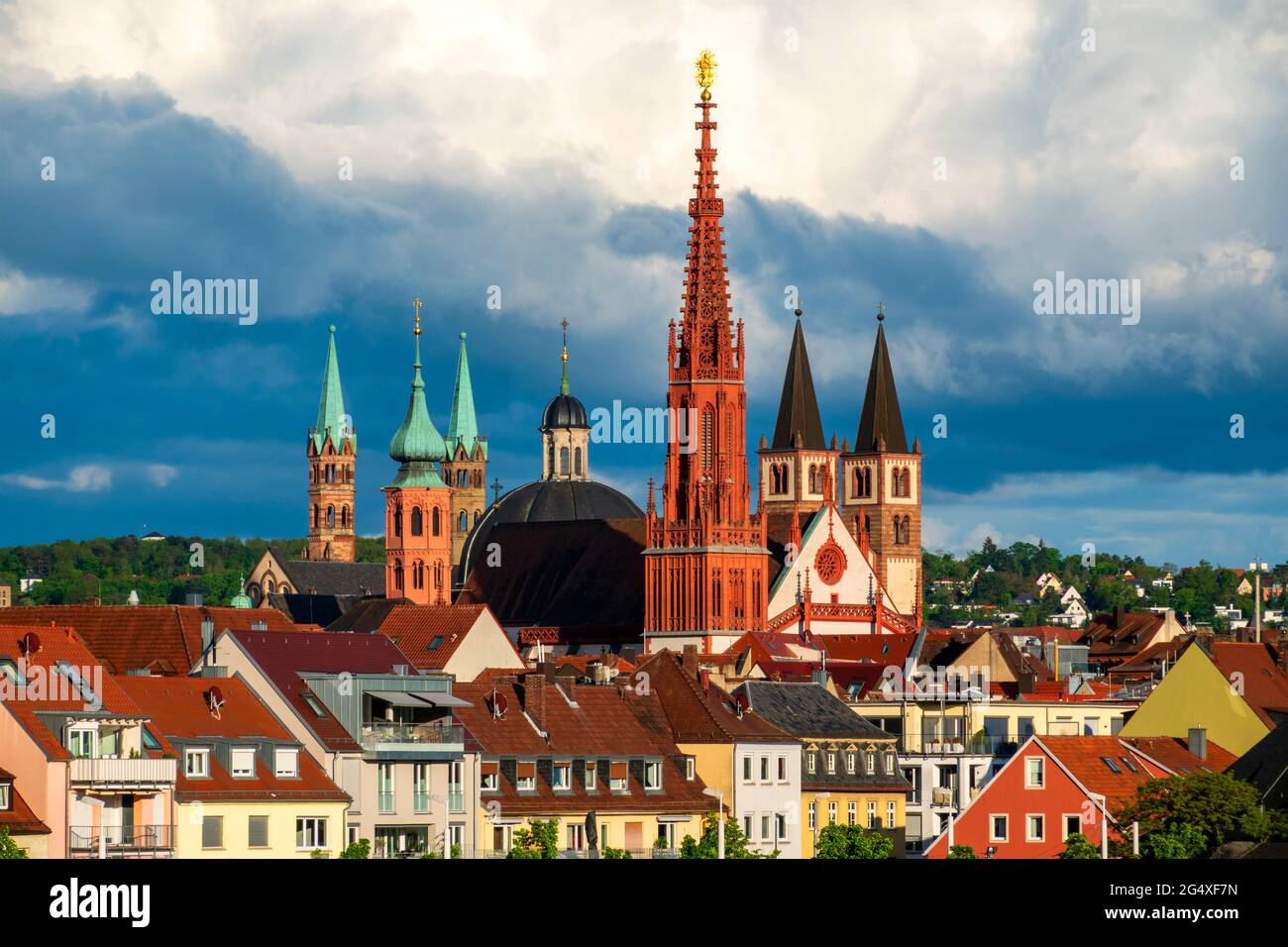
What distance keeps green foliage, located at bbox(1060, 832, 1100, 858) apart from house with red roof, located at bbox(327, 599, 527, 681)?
107 ft

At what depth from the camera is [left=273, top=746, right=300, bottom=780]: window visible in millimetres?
67438

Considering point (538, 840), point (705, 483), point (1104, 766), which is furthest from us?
point (705, 483)

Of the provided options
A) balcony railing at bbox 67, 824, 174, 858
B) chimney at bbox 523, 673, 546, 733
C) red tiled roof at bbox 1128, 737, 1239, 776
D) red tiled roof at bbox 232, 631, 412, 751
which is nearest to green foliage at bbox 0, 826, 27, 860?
balcony railing at bbox 67, 824, 174, 858

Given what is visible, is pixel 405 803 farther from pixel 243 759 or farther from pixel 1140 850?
pixel 1140 850

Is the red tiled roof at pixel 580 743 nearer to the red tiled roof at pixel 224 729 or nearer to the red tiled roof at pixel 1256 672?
the red tiled roof at pixel 224 729

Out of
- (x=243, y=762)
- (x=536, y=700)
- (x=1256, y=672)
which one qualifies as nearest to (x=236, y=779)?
(x=243, y=762)

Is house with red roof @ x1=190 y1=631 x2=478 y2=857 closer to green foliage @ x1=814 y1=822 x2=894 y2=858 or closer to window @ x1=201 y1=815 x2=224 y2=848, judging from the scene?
window @ x1=201 y1=815 x2=224 y2=848

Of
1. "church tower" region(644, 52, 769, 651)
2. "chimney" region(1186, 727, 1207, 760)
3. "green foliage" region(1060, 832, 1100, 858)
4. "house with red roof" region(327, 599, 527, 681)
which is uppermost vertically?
"church tower" region(644, 52, 769, 651)

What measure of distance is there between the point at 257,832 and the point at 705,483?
10618 cm

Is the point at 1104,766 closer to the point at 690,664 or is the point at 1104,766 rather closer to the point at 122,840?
the point at 690,664

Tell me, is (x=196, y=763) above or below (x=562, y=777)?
above

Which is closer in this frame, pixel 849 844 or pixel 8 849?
pixel 8 849

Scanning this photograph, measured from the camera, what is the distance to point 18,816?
6056 centimetres
